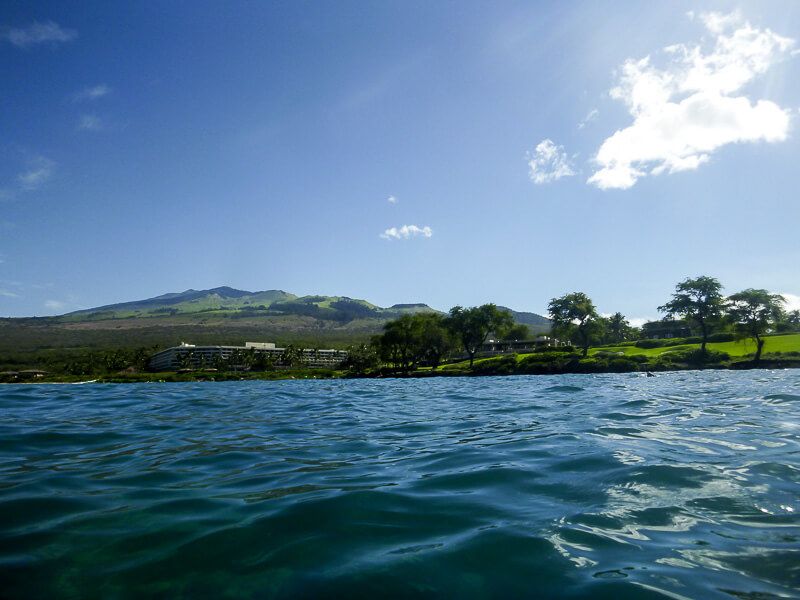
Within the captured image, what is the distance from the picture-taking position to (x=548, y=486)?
4.98 metres

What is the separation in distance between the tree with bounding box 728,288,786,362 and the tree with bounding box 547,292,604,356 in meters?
25.3

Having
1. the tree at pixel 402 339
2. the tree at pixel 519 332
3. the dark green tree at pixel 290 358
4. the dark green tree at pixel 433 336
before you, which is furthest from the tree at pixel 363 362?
the tree at pixel 519 332

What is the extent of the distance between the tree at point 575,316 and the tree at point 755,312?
25330 millimetres

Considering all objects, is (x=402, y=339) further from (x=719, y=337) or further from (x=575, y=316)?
(x=719, y=337)

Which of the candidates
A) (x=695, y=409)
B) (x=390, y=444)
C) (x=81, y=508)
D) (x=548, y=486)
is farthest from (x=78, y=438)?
(x=695, y=409)

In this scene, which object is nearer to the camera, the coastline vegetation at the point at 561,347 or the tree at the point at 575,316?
the coastline vegetation at the point at 561,347

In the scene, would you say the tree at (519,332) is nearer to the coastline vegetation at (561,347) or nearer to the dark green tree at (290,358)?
the coastline vegetation at (561,347)

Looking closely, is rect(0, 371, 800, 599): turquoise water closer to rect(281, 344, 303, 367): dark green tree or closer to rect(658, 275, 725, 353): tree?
rect(658, 275, 725, 353): tree

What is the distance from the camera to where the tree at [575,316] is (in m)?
92.0

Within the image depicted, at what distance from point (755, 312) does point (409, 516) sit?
83169 mm

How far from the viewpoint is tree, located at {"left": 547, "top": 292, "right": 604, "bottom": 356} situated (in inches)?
3622

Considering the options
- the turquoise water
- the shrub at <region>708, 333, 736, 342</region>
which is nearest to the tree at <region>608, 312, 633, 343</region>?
the shrub at <region>708, 333, 736, 342</region>

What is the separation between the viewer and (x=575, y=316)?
9262cm

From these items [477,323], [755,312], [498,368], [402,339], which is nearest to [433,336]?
[402,339]
